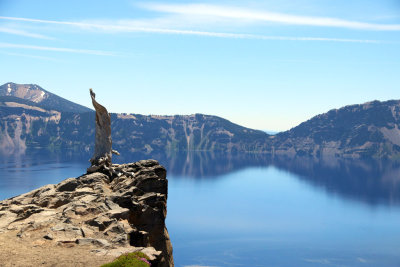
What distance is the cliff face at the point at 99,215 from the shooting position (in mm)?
32500

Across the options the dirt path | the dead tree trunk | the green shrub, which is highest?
the dead tree trunk

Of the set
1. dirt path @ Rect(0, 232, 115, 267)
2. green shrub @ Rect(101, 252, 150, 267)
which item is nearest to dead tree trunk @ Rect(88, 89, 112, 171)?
dirt path @ Rect(0, 232, 115, 267)

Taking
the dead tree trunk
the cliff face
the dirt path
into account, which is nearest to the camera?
the dirt path

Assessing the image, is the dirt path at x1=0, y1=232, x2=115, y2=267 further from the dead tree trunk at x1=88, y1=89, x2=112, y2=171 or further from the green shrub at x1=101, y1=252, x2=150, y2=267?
the dead tree trunk at x1=88, y1=89, x2=112, y2=171

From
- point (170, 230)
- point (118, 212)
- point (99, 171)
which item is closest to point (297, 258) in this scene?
point (170, 230)

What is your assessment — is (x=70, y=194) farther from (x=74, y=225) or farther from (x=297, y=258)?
(x=297, y=258)

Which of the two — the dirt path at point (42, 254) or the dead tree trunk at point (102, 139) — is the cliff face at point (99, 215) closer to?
the dirt path at point (42, 254)

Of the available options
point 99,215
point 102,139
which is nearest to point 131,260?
point 99,215

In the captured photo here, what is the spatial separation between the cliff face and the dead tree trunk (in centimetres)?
316

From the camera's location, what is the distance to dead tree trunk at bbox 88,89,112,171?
56.4 meters

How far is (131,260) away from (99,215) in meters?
12.1

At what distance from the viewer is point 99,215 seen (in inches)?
1494

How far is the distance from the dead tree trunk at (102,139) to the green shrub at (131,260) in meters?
29.1

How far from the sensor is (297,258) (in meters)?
148
